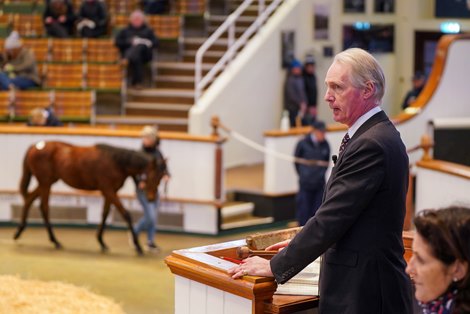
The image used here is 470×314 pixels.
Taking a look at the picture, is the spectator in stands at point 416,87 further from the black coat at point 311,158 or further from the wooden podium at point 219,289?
the wooden podium at point 219,289

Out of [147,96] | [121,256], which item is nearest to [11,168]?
[121,256]

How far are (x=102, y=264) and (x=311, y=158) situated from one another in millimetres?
2742

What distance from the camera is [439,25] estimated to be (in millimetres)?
17266

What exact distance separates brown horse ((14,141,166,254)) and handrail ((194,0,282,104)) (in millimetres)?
3244

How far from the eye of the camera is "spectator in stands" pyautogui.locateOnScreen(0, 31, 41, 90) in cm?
1483

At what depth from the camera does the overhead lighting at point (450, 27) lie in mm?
17266

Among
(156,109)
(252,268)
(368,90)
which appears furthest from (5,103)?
(368,90)

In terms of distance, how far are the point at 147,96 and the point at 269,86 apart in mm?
1859

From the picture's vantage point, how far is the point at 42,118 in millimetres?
12688

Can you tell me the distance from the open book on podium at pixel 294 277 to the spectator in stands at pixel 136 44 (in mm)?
11178

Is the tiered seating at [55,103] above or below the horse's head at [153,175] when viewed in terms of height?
above

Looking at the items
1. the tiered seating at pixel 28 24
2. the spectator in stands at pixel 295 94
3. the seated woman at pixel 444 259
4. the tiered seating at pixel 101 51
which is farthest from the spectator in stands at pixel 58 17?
the seated woman at pixel 444 259

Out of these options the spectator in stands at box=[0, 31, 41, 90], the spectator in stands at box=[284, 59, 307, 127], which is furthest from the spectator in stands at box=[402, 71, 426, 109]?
the spectator in stands at box=[0, 31, 41, 90]

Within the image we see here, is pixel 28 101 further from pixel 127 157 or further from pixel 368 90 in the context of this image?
pixel 368 90
